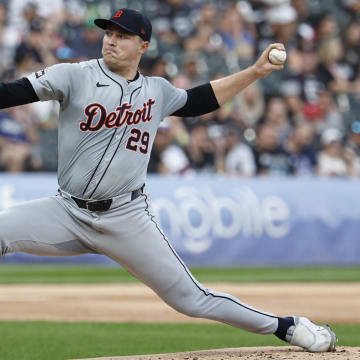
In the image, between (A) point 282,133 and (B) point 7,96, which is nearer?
(B) point 7,96

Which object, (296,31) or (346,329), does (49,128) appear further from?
(346,329)

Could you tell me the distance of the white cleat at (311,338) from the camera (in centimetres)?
498

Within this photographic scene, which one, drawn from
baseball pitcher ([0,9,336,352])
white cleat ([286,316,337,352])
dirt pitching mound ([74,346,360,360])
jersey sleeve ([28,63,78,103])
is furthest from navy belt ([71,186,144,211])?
white cleat ([286,316,337,352])

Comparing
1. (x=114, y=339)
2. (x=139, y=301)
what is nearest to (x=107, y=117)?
(x=114, y=339)

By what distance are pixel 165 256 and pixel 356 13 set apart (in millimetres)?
14220

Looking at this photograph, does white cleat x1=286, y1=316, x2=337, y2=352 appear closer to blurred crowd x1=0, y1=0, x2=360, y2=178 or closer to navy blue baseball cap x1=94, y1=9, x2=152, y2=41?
navy blue baseball cap x1=94, y1=9, x2=152, y2=41

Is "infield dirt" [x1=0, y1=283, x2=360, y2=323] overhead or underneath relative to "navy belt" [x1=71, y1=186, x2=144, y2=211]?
underneath

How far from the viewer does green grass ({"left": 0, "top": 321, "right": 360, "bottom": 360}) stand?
5715 millimetres

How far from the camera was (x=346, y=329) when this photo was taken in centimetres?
695

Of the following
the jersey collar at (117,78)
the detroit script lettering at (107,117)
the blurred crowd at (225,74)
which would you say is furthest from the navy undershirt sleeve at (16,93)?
the blurred crowd at (225,74)

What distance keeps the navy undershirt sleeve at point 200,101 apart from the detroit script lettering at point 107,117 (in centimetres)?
44

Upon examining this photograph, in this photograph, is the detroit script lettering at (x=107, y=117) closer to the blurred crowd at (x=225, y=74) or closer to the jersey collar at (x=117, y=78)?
the jersey collar at (x=117, y=78)

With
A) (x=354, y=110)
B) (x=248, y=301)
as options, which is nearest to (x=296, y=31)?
(x=354, y=110)

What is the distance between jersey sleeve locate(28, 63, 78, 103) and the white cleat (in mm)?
1910
